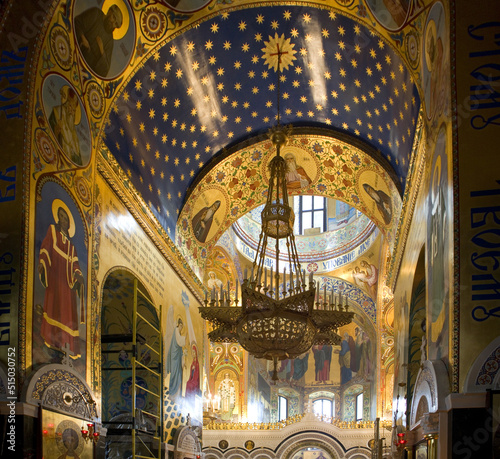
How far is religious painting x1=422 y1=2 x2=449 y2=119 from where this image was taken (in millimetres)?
6396

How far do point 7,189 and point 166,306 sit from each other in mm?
5335

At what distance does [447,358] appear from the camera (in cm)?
585

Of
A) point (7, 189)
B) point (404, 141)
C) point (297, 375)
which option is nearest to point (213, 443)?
point (297, 375)

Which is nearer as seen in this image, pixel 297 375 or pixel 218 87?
pixel 218 87

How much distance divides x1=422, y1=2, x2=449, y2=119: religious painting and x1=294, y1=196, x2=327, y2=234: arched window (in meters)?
14.6

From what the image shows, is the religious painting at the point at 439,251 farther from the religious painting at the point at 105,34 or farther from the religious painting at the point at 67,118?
the religious painting at the point at 105,34

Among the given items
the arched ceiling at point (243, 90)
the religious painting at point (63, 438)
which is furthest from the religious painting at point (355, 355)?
the religious painting at point (63, 438)

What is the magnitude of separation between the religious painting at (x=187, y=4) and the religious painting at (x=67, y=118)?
2056mm

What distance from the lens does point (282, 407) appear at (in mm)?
21922

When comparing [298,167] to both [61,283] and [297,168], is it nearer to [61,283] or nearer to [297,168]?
[297,168]

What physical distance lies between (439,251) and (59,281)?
4.30 metres

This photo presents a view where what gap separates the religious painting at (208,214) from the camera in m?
13.6

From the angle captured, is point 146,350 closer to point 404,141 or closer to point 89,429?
point 89,429

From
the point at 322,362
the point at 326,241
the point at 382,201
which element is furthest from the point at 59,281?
the point at 322,362
